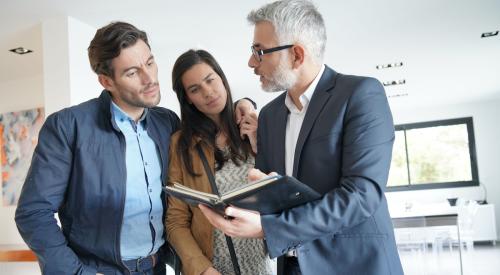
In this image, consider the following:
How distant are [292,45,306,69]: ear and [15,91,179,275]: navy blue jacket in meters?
0.73

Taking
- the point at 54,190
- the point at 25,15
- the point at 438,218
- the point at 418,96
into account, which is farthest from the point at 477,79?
the point at 54,190

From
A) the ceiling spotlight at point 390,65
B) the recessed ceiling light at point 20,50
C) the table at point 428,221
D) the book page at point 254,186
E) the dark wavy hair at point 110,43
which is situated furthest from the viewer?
the ceiling spotlight at point 390,65

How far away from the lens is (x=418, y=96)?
8.78 metres

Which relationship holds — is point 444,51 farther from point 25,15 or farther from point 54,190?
point 54,190

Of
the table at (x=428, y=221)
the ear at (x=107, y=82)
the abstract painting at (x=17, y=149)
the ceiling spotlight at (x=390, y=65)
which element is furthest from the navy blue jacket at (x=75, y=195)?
the ceiling spotlight at (x=390, y=65)

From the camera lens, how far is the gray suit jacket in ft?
3.69

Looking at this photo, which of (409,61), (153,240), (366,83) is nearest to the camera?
(366,83)

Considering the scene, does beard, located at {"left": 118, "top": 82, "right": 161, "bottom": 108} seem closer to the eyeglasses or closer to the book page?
the eyeglasses

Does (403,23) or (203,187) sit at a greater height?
(403,23)

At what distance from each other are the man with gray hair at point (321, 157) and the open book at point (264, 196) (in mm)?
→ 27

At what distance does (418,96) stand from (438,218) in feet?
14.5

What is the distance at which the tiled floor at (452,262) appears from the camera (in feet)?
21.2

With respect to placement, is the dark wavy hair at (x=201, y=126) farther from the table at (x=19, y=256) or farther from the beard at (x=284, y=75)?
the table at (x=19, y=256)

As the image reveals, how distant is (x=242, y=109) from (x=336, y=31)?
3.22 m
